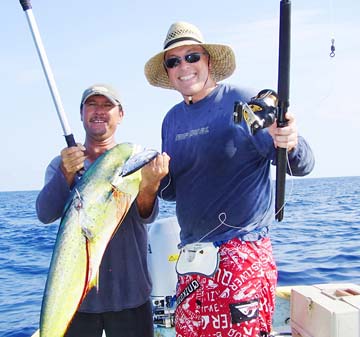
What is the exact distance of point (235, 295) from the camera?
9.19 feet

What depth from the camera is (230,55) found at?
3.49 meters

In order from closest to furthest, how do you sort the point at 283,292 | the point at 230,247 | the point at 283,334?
the point at 230,247
the point at 283,334
the point at 283,292

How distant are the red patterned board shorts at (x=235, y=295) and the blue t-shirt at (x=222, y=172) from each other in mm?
115

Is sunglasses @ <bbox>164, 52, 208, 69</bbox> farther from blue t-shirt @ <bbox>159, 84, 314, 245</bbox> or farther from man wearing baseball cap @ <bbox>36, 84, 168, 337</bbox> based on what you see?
man wearing baseball cap @ <bbox>36, 84, 168, 337</bbox>

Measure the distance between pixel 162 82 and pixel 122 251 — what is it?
1426mm

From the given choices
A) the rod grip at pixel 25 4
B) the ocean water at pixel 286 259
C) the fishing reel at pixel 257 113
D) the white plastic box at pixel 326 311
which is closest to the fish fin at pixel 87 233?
the fishing reel at pixel 257 113

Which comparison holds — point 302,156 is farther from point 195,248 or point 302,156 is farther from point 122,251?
point 122,251

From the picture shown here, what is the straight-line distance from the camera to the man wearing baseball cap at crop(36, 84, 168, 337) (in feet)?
10.6

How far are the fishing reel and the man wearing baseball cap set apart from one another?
87cm

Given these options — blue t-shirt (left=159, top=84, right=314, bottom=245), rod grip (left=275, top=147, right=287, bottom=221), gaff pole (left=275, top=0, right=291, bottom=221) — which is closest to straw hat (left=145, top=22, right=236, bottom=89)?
blue t-shirt (left=159, top=84, right=314, bottom=245)

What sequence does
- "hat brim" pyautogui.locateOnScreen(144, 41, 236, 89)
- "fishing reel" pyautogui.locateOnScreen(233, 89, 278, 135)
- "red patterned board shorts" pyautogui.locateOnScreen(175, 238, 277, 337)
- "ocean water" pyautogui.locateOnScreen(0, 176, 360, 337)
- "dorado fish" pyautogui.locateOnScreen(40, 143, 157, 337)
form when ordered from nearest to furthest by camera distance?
"fishing reel" pyautogui.locateOnScreen(233, 89, 278, 135)
"dorado fish" pyautogui.locateOnScreen(40, 143, 157, 337)
"red patterned board shorts" pyautogui.locateOnScreen(175, 238, 277, 337)
"hat brim" pyautogui.locateOnScreen(144, 41, 236, 89)
"ocean water" pyautogui.locateOnScreen(0, 176, 360, 337)

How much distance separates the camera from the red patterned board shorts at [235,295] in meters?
2.78

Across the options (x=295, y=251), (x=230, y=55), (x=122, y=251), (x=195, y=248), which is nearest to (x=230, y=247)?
(x=195, y=248)

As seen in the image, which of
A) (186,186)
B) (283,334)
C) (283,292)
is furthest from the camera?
(283,292)
